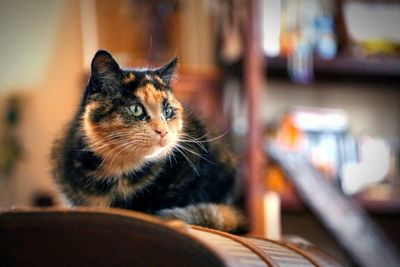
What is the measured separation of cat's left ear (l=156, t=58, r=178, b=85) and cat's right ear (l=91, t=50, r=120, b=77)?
78mm

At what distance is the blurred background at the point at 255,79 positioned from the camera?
1841mm

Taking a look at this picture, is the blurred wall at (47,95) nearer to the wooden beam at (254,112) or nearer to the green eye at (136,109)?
the wooden beam at (254,112)

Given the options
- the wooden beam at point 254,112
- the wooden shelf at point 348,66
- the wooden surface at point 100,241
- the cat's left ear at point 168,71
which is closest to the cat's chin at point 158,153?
the cat's left ear at point 168,71

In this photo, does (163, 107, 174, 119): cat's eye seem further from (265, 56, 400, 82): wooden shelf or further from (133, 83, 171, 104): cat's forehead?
(265, 56, 400, 82): wooden shelf

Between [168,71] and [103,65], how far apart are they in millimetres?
110

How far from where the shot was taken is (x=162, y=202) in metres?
0.77

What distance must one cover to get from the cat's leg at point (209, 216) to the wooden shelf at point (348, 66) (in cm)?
107

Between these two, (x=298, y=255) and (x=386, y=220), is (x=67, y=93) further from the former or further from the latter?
(x=298, y=255)

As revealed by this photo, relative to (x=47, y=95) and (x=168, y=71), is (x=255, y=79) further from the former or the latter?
(x=168, y=71)

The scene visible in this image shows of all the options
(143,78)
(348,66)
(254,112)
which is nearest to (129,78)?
(143,78)

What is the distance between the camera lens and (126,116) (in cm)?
76

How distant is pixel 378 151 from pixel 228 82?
599mm

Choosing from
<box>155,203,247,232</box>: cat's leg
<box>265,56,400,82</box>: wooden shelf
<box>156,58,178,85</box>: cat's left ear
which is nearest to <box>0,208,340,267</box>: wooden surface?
<box>155,203,247,232</box>: cat's leg

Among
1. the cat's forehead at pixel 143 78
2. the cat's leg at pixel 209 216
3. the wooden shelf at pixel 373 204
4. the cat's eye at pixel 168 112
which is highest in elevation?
the cat's forehead at pixel 143 78
